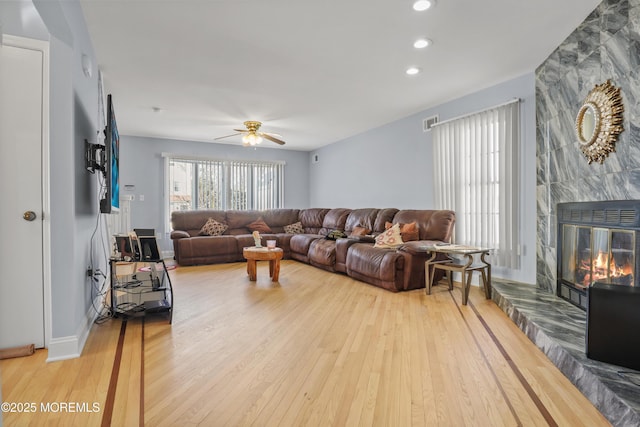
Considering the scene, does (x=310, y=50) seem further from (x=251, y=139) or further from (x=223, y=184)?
(x=223, y=184)

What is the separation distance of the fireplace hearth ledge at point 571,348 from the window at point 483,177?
76cm

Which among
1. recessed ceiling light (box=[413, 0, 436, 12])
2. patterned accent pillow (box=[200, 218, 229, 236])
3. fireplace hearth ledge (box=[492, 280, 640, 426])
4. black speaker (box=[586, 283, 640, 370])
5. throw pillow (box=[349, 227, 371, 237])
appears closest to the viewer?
fireplace hearth ledge (box=[492, 280, 640, 426])

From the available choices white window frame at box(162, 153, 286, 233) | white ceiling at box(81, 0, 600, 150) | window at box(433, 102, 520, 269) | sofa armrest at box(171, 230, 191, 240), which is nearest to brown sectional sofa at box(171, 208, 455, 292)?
sofa armrest at box(171, 230, 191, 240)

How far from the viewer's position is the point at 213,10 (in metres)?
2.46

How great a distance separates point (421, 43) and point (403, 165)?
262cm

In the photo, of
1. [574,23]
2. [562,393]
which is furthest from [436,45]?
[562,393]

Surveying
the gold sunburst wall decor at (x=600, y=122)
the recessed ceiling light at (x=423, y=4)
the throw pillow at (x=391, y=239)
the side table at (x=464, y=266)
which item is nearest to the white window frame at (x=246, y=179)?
the throw pillow at (x=391, y=239)

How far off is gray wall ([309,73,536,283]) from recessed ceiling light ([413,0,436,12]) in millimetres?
1932

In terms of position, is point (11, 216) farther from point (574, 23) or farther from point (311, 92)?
point (574, 23)

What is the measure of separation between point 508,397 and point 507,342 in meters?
0.81

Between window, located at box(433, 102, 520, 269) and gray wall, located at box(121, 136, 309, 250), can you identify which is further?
gray wall, located at box(121, 136, 309, 250)

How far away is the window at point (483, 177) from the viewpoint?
380cm

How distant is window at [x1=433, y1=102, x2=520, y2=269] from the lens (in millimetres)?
3803

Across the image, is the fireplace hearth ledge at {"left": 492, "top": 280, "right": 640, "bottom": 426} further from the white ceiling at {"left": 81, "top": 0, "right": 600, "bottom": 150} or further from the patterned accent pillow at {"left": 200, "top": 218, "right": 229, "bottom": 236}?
the patterned accent pillow at {"left": 200, "top": 218, "right": 229, "bottom": 236}
